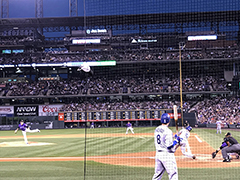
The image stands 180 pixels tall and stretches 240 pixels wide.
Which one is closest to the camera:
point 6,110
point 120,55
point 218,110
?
point 218,110

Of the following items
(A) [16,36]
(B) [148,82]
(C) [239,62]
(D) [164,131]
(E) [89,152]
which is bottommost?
(E) [89,152]

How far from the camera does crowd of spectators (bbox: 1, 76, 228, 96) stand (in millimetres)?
47719

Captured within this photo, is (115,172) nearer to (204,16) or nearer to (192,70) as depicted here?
(192,70)

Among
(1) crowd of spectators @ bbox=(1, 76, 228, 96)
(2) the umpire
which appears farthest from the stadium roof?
(2) the umpire

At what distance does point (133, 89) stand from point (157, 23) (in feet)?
53.9

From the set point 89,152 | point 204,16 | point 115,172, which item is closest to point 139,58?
point 204,16

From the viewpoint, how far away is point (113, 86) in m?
50.3

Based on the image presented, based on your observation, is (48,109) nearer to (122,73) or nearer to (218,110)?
(122,73)

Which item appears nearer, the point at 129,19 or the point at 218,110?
the point at 218,110

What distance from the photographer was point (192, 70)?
2069 inches

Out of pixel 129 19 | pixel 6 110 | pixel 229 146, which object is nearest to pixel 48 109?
pixel 6 110

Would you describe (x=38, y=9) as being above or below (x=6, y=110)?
above

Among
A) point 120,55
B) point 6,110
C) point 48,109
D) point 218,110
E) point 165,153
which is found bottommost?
point 6,110

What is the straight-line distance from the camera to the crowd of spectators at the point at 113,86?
47719mm
